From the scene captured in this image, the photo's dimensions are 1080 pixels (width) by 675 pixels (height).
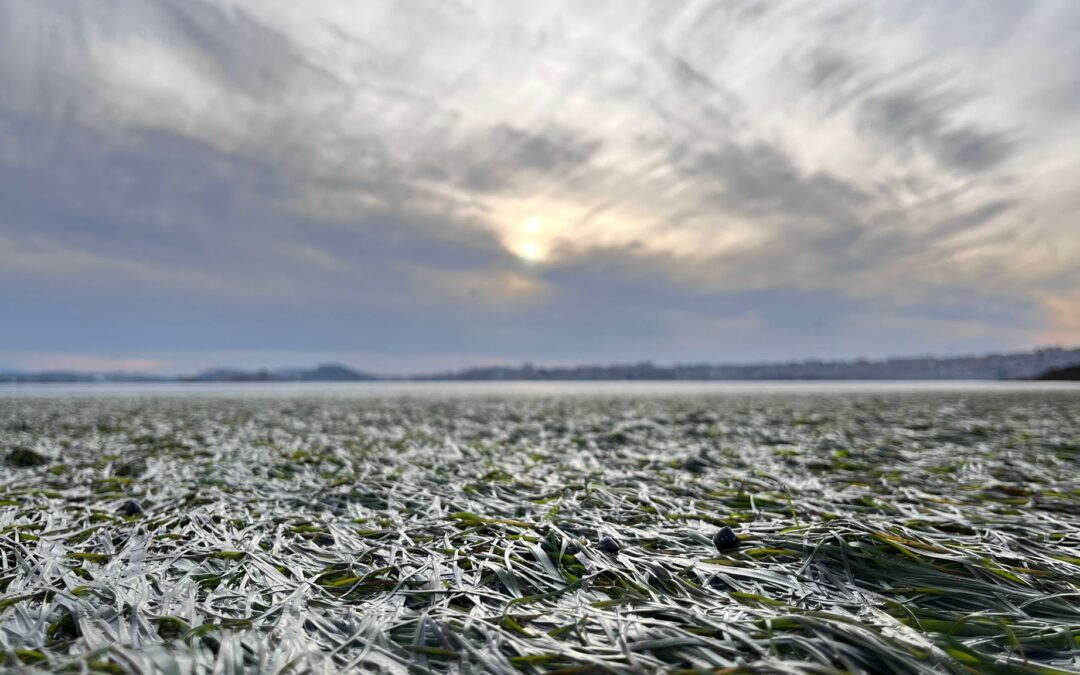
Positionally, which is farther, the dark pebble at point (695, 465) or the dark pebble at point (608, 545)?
the dark pebble at point (695, 465)

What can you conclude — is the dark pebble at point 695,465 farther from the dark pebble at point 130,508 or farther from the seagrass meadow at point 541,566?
the dark pebble at point 130,508

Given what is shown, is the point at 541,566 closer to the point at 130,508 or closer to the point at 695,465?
the point at 130,508

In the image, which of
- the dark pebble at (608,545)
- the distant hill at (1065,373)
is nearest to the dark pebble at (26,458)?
the dark pebble at (608,545)

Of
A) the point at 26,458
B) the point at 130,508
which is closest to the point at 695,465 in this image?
the point at 130,508

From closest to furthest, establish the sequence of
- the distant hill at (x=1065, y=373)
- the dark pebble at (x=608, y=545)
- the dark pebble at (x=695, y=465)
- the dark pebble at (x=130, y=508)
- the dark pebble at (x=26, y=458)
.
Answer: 1. the dark pebble at (x=608, y=545)
2. the dark pebble at (x=130, y=508)
3. the dark pebble at (x=695, y=465)
4. the dark pebble at (x=26, y=458)
5. the distant hill at (x=1065, y=373)

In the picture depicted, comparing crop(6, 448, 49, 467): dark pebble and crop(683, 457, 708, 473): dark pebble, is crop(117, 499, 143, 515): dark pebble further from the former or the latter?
crop(683, 457, 708, 473): dark pebble

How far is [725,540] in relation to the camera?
2.38m

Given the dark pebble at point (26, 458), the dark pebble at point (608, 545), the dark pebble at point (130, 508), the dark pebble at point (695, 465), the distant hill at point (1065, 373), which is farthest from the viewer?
the distant hill at point (1065, 373)

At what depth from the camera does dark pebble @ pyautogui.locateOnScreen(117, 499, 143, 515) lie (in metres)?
3.10

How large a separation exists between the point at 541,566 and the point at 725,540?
2.83ft

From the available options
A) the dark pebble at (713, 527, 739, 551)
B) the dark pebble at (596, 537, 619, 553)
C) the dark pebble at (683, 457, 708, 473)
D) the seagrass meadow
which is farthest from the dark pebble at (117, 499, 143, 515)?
the dark pebble at (683, 457, 708, 473)

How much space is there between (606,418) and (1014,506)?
262 inches

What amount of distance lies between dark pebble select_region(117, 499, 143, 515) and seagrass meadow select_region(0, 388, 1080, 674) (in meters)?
0.02

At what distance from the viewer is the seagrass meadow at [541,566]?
4.84 ft
